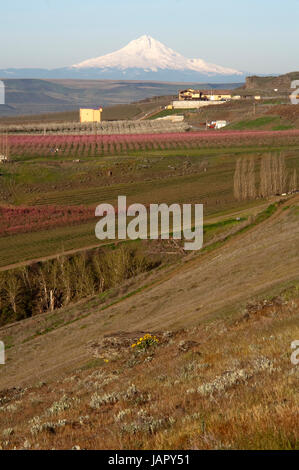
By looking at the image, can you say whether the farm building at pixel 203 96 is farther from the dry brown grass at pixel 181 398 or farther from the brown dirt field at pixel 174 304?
the dry brown grass at pixel 181 398

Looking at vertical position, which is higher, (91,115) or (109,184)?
(91,115)

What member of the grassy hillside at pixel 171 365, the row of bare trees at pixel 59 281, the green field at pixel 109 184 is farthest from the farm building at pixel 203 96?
the grassy hillside at pixel 171 365

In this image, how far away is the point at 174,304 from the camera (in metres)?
27.6

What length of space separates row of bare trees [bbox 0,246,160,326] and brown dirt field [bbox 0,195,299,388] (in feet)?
12.3

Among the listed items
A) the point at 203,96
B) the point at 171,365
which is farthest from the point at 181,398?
the point at 203,96

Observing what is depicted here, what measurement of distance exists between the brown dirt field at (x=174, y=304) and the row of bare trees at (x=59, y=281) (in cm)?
375

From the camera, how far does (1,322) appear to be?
36.3m

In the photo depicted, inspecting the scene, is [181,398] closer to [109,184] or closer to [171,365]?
[171,365]

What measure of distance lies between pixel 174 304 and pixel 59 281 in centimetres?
1406

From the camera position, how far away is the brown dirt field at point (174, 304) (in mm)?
22375

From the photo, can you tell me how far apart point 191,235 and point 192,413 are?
39.1 metres

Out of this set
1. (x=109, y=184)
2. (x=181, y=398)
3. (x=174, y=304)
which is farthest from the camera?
(x=109, y=184)

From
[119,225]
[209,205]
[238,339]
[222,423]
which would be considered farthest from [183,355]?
[209,205]

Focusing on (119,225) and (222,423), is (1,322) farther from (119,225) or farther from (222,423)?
(222,423)
